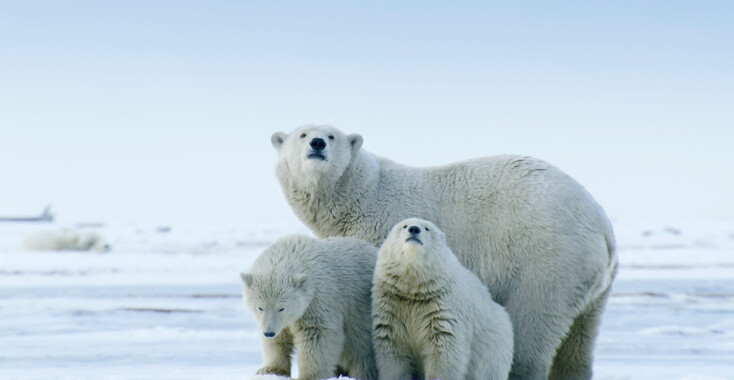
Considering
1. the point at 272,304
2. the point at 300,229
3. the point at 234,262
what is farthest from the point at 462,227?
the point at 300,229

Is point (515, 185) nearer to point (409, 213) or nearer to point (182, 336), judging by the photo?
point (409, 213)

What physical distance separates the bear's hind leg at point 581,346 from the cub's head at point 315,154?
192 cm

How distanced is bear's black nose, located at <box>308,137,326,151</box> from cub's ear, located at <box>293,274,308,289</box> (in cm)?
98

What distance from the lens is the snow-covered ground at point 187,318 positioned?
7.11 meters

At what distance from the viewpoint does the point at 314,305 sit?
445cm

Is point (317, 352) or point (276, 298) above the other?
point (276, 298)

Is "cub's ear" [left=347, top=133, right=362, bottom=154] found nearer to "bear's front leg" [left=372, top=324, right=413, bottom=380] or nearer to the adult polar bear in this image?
the adult polar bear

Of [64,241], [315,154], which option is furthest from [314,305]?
[64,241]

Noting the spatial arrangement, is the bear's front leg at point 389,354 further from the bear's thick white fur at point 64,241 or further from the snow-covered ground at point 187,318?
the bear's thick white fur at point 64,241

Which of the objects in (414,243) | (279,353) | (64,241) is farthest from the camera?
(64,241)

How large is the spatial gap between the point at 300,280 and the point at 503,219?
4.97ft

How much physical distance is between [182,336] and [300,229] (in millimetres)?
24996

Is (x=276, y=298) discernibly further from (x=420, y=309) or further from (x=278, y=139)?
(x=278, y=139)

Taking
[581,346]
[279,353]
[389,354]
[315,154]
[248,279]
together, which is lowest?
[581,346]
